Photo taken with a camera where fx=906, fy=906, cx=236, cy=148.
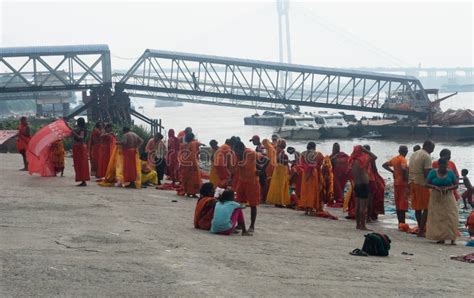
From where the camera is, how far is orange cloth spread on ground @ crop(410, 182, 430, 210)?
1272cm

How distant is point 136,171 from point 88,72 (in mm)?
27852

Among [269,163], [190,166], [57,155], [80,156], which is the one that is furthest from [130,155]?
[269,163]

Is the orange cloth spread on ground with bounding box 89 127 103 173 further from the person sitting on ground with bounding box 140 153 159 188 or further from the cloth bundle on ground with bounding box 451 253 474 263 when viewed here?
the cloth bundle on ground with bounding box 451 253 474 263

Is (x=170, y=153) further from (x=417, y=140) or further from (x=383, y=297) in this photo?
(x=417, y=140)

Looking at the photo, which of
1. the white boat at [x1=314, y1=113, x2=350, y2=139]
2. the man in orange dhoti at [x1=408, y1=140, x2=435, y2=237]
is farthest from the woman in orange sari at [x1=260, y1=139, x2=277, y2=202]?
the white boat at [x1=314, y1=113, x2=350, y2=139]

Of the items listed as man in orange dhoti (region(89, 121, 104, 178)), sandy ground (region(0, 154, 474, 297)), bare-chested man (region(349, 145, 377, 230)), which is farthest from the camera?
man in orange dhoti (region(89, 121, 104, 178))

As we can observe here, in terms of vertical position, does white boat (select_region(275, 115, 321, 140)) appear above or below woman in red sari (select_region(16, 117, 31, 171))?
above

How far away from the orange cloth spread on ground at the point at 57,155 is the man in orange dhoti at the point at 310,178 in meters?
4.78

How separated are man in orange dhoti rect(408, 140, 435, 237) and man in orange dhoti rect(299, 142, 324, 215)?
2.14 m

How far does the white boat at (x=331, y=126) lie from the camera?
189 feet

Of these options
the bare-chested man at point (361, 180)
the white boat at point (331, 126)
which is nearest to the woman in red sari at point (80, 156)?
the bare-chested man at point (361, 180)

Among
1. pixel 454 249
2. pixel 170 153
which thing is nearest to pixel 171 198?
pixel 170 153

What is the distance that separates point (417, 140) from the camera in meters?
54.1

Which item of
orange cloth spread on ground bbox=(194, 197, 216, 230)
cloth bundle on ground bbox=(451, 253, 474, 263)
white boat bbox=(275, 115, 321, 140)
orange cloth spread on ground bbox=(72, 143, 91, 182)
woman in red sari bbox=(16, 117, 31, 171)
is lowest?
cloth bundle on ground bbox=(451, 253, 474, 263)
